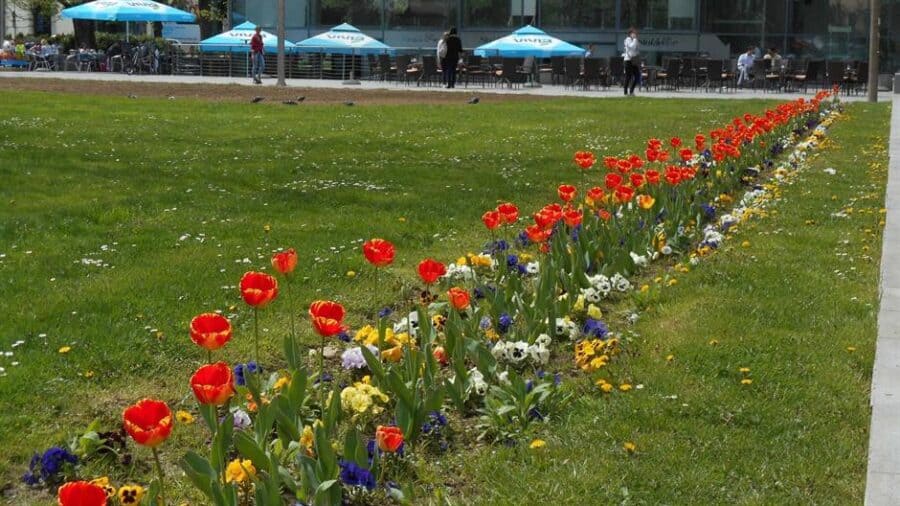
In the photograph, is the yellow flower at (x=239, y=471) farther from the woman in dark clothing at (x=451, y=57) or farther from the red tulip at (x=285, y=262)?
the woman in dark clothing at (x=451, y=57)

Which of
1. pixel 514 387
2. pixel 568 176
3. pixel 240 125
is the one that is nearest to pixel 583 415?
pixel 514 387

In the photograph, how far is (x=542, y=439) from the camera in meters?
4.20

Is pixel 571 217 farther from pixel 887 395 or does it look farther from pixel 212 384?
pixel 212 384

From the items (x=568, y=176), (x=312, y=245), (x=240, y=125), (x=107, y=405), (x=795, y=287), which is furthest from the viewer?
(x=240, y=125)

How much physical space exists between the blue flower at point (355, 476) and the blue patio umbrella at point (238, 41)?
35438mm

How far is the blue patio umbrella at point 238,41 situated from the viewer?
38406 millimetres

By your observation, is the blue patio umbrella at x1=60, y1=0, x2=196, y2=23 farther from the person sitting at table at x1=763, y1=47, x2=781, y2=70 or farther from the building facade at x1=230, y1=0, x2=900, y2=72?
the person sitting at table at x1=763, y1=47, x2=781, y2=70

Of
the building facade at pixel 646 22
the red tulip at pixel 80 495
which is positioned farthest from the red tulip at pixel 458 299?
the building facade at pixel 646 22

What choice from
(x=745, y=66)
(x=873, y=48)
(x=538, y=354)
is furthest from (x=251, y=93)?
(x=538, y=354)

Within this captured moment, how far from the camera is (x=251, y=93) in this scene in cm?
2702

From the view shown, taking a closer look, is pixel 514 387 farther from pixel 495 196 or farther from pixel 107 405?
pixel 495 196

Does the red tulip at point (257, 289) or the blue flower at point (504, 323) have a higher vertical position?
the red tulip at point (257, 289)

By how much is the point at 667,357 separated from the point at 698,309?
0.91 m

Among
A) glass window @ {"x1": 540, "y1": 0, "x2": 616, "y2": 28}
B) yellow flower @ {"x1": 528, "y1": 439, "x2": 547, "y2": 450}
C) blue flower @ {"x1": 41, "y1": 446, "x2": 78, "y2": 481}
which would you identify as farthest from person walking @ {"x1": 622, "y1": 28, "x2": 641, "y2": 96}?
blue flower @ {"x1": 41, "y1": 446, "x2": 78, "y2": 481}
